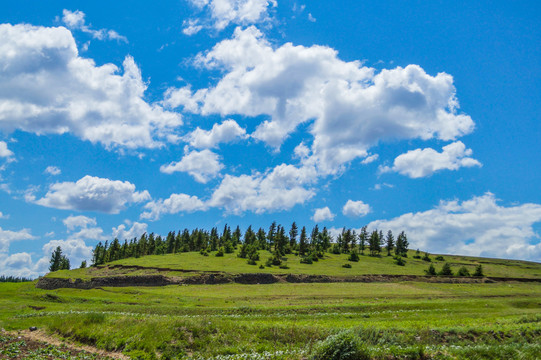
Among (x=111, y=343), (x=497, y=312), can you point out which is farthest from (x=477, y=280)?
(x=111, y=343)

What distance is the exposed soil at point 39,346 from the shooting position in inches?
667

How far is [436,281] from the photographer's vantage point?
8050 centimetres

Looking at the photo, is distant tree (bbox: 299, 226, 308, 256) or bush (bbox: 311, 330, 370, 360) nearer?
bush (bbox: 311, 330, 370, 360)

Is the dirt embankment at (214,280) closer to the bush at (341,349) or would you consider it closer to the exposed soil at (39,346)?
the exposed soil at (39,346)

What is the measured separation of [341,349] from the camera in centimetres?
1445

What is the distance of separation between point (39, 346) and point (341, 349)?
17.7m

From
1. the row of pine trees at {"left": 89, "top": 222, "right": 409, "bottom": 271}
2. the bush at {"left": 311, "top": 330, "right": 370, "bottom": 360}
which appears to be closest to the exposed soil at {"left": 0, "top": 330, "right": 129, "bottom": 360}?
the bush at {"left": 311, "top": 330, "right": 370, "bottom": 360}

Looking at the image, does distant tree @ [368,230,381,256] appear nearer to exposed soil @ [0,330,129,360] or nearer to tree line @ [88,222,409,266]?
tree line @ [88,222,409,266]

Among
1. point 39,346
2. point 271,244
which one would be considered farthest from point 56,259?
point 39,346

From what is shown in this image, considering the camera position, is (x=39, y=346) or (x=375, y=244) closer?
(x=39, y=346)

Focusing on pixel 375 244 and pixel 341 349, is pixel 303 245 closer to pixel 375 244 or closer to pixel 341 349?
pixel 375 244

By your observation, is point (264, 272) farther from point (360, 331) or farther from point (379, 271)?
point (360, 331)

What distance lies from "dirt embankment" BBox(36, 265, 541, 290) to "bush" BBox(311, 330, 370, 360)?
212ft

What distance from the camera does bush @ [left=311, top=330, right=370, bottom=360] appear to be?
14.2 m
